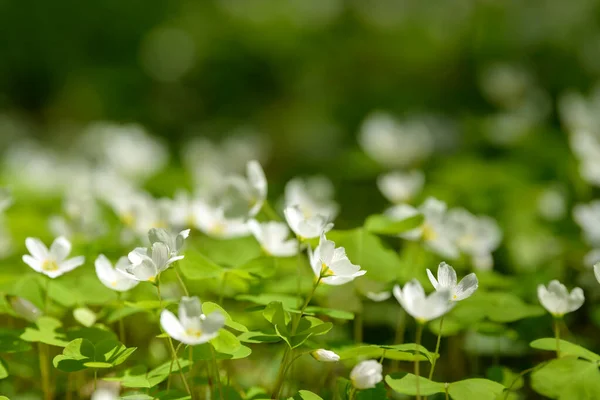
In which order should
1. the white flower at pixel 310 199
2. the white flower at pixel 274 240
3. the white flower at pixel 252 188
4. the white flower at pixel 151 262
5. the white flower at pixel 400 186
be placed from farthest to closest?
the white flower at pixel 400 186, the white flower at pixel 310 199, the white flower at pixel 252 188, the white flower at pixel 274 240, the white flower at pixel 151 262

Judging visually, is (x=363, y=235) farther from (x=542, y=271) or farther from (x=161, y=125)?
(x=161, y=125)

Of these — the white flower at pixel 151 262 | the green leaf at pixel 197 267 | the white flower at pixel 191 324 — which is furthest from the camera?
the green leaf at pixel 197 267

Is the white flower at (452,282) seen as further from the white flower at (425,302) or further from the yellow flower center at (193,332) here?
the yellow flower center at (193,332)

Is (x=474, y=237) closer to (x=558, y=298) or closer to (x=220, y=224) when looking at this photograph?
(x=558, y=298)

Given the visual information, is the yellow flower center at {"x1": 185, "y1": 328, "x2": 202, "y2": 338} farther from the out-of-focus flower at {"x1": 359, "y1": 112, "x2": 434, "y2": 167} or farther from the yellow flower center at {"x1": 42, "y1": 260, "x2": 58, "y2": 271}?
the out-of-focus flower at {"x1": 359, "y1": 112, "x2": 434, "y2": 167}

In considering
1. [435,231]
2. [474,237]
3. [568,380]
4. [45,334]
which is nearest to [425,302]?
[568,380]

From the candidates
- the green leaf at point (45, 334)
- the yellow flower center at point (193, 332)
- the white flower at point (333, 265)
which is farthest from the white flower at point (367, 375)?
the green leaf at point (45, 334)

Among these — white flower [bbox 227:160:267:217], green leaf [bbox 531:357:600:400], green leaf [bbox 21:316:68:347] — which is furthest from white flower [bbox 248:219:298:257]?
green leaf [bbox 531:357:600:400]

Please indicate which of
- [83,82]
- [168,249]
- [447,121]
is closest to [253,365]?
[168,249]
